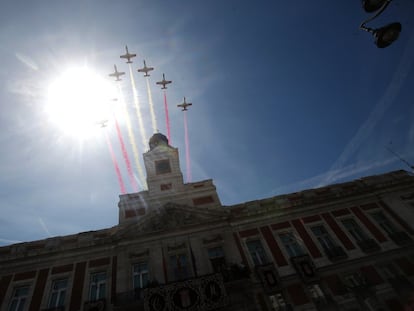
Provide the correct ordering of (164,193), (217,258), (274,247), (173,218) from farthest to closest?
1. (164,193)
2. (173,218)
3. (274,247)
4. (217,258)

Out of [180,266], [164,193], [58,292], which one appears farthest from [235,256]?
[58,292]

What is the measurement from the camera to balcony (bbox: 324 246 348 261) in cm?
1828

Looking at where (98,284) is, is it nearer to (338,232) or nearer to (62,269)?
(62,269)

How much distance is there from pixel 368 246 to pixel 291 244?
6007 mm

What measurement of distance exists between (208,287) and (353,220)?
14.8 meters

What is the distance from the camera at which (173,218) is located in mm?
20922

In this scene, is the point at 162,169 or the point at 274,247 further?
the point at 162,169

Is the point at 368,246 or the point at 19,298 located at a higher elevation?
the point at 19,298

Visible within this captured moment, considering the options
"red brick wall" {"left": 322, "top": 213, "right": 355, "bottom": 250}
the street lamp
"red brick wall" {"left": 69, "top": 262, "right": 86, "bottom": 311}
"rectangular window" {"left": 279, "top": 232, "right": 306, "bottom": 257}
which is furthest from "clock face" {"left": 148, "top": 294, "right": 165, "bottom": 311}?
the street lamp

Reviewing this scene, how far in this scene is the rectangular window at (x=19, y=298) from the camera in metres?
16.8

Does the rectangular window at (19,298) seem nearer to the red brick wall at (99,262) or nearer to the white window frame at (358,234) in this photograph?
the red brick wall at (99,262)

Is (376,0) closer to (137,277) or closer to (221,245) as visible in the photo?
(221,245)

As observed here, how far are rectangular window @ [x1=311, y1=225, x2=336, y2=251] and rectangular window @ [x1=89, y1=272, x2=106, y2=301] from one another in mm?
17717

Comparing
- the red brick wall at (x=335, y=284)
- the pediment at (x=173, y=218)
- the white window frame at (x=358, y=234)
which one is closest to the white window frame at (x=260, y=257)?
the pediment at (x=173, y=218)
